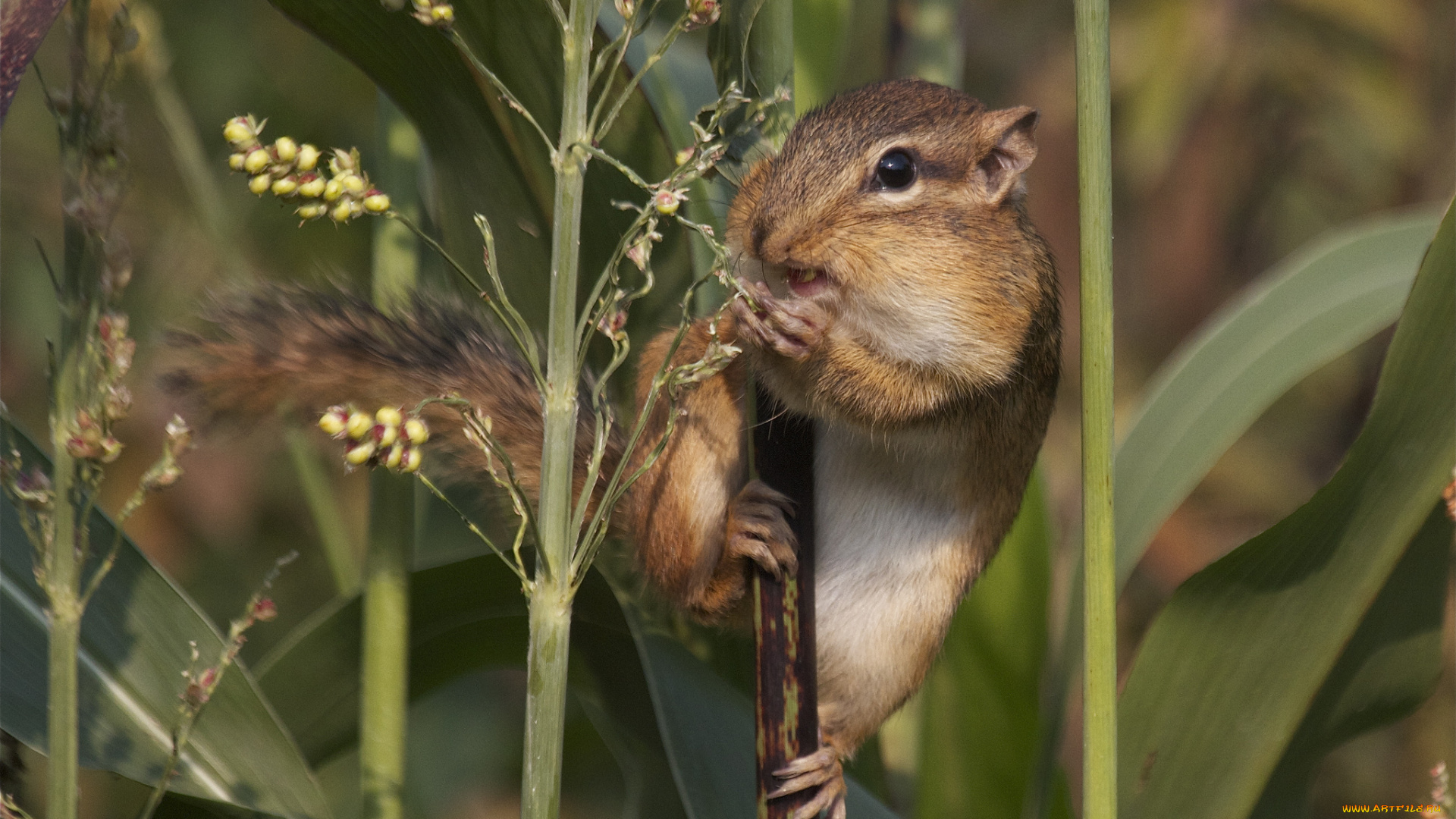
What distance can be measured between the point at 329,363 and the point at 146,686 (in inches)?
13.8

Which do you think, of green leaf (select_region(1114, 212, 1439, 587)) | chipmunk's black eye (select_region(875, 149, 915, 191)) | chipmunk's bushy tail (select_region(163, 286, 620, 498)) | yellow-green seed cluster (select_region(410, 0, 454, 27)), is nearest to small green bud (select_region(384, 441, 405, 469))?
yellow-green seed cluster (select_region(410, 0, 454, 27))

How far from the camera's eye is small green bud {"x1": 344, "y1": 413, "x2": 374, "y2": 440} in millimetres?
669

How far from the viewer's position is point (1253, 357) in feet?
4.29

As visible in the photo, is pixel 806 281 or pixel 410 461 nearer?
pixel 410 461

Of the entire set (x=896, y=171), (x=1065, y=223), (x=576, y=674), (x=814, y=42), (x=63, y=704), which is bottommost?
(x=63, y=704)

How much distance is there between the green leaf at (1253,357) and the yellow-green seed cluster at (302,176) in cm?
84

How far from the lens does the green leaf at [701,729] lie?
1.01m

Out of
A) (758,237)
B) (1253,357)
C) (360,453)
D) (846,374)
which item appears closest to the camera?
(360,453)

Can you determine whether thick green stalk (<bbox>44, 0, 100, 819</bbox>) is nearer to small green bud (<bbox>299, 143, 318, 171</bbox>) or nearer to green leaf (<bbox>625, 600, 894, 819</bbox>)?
small green bud (<bbox>299, 143, 318, 171</bbox>)

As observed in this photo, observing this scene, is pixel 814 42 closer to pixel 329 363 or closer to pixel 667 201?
pixel 329 363

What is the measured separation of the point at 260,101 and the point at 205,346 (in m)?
1.36

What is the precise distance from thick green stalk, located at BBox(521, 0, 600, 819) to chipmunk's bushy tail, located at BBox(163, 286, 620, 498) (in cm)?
49

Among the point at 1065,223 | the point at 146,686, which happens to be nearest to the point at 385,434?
the point at 146,686

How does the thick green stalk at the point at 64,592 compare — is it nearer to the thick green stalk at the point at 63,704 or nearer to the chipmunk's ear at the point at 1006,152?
the thick green stalk at the point at 63,704
